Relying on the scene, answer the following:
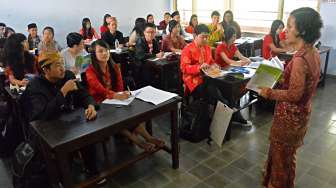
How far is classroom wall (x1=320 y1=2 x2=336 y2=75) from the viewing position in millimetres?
4984

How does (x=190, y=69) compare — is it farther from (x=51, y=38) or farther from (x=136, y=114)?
(x=51, y=38)

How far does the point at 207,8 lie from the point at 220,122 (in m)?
5.48

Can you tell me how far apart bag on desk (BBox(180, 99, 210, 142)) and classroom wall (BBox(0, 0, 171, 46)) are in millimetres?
4888

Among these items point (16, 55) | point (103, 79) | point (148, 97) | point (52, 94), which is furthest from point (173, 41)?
point (52, 94)

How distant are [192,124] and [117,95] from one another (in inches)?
40.1

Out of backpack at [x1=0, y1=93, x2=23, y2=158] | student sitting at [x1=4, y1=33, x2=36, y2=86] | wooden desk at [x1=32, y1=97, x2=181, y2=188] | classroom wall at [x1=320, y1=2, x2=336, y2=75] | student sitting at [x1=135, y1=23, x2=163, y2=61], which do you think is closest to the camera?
wooden desk at [x1=32, y1=97, x2=181, y2=188]

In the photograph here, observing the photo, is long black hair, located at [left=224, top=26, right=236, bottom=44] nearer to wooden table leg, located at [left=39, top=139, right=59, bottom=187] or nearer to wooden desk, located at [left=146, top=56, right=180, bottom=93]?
wooden desk, located at [left=146, top=56, right=180, bottom=93]

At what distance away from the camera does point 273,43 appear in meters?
4.25

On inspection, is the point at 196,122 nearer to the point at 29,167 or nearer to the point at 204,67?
the point at 204,67

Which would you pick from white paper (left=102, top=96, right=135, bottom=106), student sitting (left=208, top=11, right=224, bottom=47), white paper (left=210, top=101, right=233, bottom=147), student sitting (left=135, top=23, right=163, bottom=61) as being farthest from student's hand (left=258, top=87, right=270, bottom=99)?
student sitting (left=208, top=11, right=224, bottom=47)

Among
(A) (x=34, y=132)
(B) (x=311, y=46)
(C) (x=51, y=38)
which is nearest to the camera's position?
(B) (x=311, y=46)

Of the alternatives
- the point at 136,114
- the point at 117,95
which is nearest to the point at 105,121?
the point at 136,114

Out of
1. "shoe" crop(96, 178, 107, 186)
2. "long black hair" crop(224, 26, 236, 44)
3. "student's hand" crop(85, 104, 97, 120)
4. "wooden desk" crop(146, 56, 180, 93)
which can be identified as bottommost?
"shoe" crop(96, 178, 107, 186)

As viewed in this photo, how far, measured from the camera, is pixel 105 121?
6.41 feet
